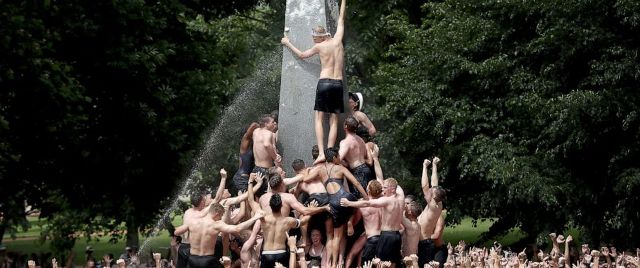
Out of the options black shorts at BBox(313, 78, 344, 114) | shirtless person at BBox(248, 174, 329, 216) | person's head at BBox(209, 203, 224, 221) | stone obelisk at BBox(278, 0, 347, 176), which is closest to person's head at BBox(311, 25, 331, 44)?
black shorts at BBox(313, 78, 344, 114)

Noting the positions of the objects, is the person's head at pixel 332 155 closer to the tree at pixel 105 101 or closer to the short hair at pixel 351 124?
the short hair at pixel 351 124

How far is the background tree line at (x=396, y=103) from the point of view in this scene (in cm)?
2759

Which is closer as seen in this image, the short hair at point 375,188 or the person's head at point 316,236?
the short hair at point 375,188

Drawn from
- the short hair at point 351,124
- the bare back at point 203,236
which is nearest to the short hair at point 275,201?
the bare back at point 203,236

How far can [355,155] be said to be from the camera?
761 inches

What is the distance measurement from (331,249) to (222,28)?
24.0 m

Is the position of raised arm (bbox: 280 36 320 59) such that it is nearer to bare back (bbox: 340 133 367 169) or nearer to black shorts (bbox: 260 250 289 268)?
bare back (bbox: 340 133 367 169)

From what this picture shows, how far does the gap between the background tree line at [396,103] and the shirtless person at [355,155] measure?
737 centimetres

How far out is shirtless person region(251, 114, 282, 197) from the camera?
1955cm

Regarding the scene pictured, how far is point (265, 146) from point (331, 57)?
1.62 metres

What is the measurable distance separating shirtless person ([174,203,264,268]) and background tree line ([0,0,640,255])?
29.7ft

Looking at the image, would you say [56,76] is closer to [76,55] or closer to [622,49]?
[76,55]

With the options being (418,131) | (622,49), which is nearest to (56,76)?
(418,131)

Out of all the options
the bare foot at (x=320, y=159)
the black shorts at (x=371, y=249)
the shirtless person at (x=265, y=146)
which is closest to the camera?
the black shorts at (x=371, y=249)
